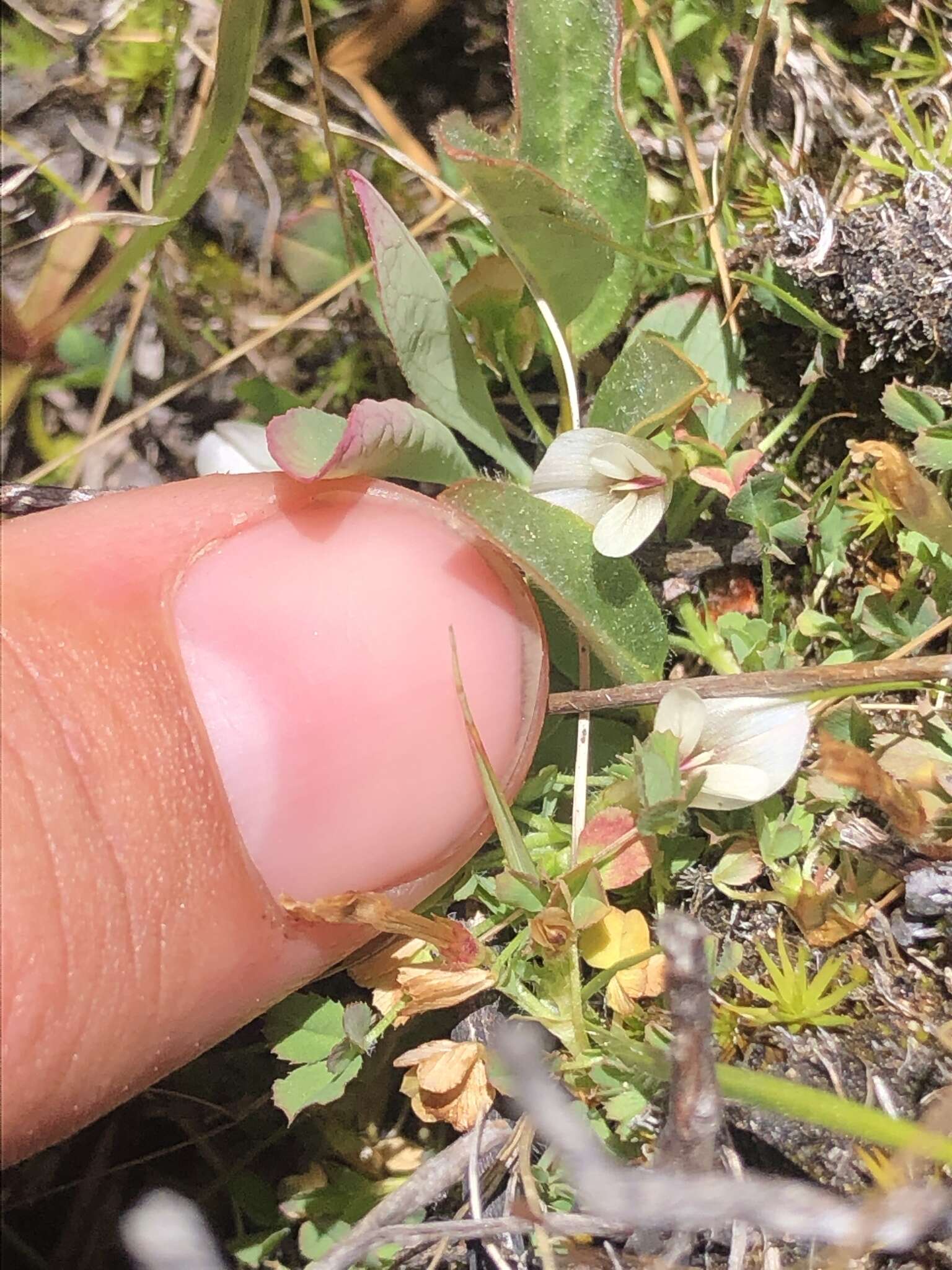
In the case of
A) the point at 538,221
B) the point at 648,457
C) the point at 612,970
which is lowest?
the point at 612,970

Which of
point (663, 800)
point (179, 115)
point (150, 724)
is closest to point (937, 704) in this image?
point (663, 800)

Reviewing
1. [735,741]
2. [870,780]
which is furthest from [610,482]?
[870,780]

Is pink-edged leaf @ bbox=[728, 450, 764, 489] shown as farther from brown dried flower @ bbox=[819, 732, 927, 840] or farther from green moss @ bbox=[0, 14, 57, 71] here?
green moss @ bbox=[0, 14, 57, 71]

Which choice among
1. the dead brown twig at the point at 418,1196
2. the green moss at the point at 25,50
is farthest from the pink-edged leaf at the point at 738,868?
the green moss at the point at 25,50

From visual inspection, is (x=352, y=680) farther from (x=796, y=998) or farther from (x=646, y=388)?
(x=796, y=998)

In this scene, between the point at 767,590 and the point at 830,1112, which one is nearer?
the point at 830,1112

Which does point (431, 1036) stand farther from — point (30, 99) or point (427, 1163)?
point (30, 99)
